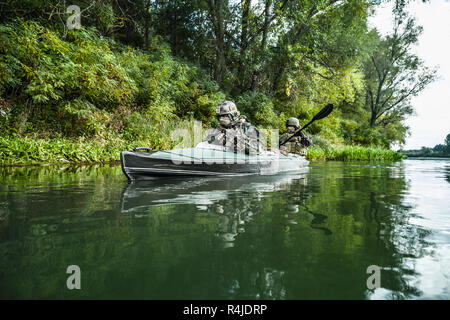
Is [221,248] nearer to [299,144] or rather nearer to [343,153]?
[299,144]

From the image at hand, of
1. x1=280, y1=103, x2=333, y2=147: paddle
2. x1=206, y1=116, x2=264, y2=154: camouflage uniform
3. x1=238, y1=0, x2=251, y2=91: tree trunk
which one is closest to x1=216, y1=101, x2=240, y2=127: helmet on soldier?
x1=206, y1=116, x2=264, y2=154: camouflage uniform

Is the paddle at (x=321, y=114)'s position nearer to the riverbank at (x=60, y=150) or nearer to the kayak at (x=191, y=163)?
the kayak at (x=191, y=163)

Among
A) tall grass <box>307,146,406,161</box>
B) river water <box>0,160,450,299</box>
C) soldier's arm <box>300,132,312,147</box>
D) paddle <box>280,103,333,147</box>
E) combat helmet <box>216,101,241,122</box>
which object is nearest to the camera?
river water <box>0,160,450,299</box>

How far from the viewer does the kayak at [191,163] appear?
195 inches

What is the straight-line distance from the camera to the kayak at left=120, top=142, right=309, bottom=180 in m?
4.95

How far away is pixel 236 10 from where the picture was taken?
1641 centimetres

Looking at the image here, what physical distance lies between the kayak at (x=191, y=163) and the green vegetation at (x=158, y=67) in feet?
16.7

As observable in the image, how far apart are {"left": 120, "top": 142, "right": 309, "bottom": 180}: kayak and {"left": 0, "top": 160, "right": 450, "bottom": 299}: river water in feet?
5.84

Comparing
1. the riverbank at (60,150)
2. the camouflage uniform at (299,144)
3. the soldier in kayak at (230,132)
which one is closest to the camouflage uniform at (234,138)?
the soldier in kayak at (230,132)

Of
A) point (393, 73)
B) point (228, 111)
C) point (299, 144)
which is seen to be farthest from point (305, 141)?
point (393, 73)

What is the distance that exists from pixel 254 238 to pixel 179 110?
13056 mm

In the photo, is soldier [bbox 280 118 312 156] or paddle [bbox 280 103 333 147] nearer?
paddle [bbox 280 103 333 147]

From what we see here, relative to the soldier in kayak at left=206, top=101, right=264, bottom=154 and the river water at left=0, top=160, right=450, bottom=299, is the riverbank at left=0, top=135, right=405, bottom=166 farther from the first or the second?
the river water at left=0, top=160, right=450, bottom=299
